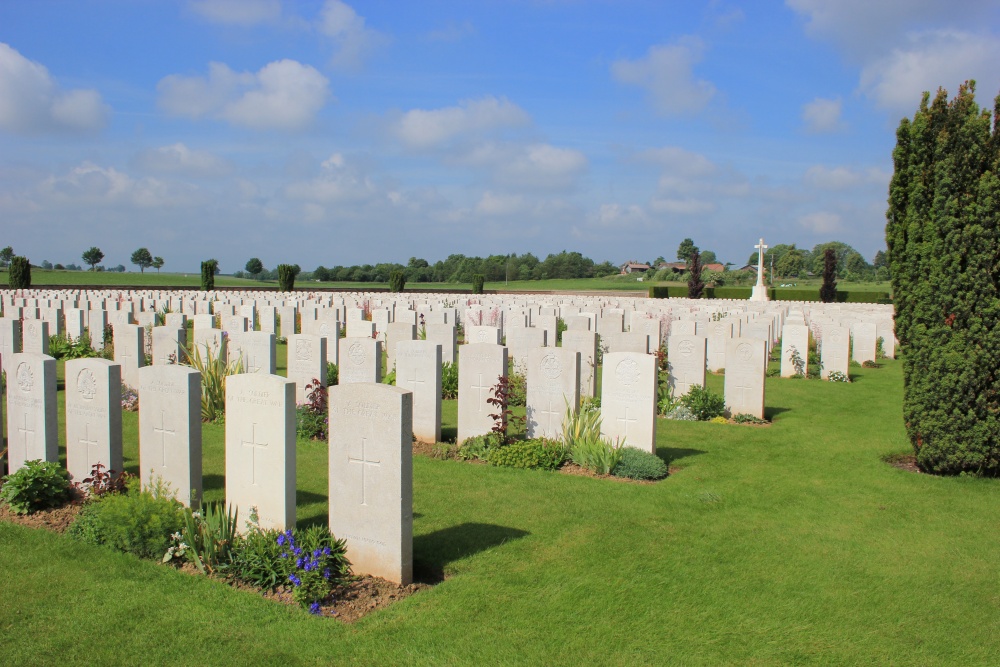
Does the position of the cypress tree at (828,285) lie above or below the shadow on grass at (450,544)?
above

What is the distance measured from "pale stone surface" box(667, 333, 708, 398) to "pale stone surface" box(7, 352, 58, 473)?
9.28 meters

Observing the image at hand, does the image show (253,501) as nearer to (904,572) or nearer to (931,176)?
(904,572)

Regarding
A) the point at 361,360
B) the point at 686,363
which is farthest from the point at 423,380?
the point at 686,363

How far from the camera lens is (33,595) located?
5223 millimetres

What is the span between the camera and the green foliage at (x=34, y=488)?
6.90 m

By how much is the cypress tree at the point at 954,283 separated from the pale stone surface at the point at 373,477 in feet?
21.3

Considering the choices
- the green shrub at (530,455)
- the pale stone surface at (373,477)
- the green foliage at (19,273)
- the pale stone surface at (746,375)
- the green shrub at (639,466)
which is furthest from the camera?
the green foliage at (19,273)

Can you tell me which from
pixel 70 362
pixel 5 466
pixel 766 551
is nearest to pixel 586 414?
pixel 766 551

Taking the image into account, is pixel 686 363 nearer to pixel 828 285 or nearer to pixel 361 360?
pixel 361 360

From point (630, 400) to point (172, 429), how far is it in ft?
17.1

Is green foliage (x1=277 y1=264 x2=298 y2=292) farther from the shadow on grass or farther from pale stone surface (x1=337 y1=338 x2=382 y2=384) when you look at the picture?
the shadow on grass

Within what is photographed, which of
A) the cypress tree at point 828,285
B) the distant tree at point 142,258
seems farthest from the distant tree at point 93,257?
the cypress tree at point 828,285

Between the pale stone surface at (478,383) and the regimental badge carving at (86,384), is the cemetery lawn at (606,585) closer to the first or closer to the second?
the pale stone surface at (478,383)

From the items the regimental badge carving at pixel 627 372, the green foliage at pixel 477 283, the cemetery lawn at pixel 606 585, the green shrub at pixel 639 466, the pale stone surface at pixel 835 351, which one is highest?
the green foliage at pixel 477 283
